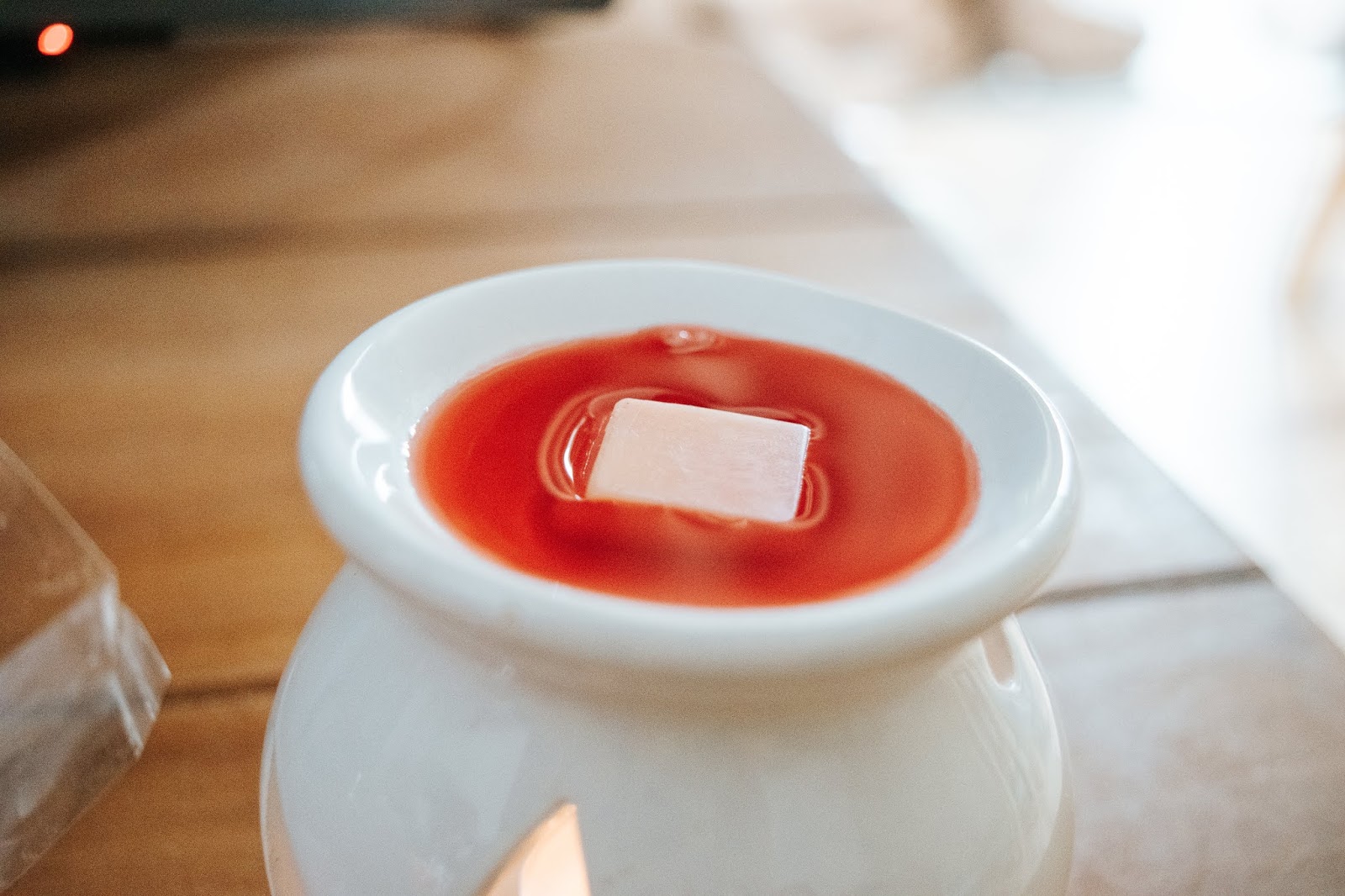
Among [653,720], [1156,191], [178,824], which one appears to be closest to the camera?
[653,720]

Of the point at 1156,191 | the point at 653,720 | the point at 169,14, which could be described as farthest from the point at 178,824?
the point at 1156,191

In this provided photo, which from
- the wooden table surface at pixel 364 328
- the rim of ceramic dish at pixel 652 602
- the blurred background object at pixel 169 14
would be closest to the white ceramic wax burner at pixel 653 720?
the rim of ceramic dish at pixel 652 602

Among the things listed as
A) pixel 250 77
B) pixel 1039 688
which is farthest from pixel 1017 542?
pixel 250 77

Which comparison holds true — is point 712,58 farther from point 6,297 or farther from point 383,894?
point 383,894

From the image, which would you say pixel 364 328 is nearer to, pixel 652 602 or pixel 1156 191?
pixel 652 602

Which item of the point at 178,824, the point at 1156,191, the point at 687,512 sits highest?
the point at 687,512
